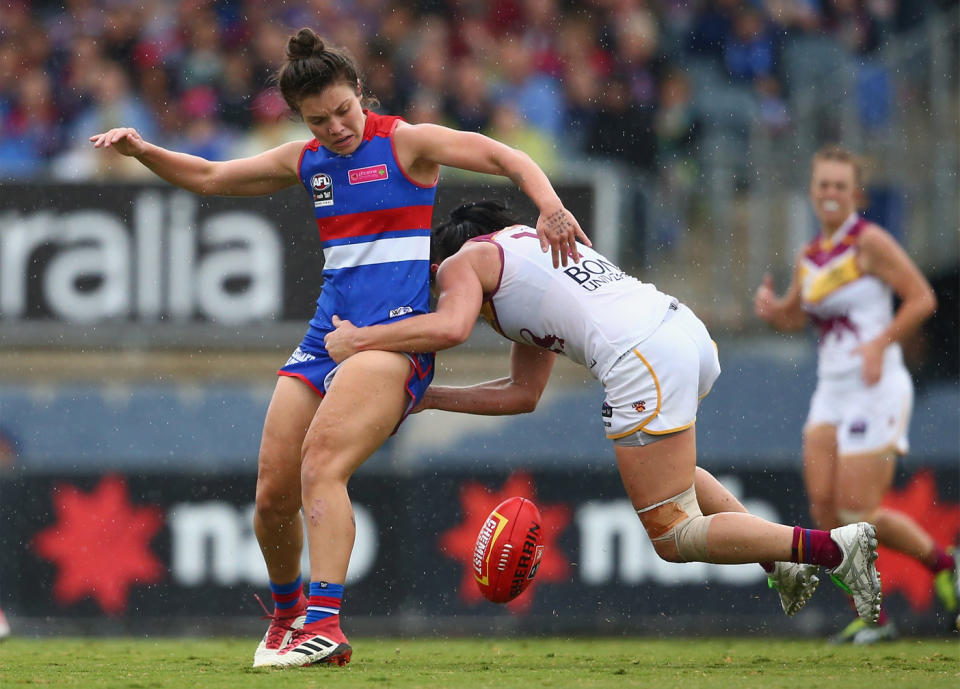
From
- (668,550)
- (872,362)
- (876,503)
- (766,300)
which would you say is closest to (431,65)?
(766,300)

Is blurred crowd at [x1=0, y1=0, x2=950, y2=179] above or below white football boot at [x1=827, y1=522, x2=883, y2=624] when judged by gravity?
above

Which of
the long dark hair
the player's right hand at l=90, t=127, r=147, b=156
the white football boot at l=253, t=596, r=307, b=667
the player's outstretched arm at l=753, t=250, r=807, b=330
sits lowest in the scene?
the white football boot at l=253, t=596, r=307, b=667

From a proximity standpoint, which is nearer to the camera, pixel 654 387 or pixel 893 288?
pixel 654 387

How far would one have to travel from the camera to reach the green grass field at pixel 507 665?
5.00m

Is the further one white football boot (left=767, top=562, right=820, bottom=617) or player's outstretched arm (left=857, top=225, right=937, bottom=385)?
player's outstretched arm (left=857, top=225, right=937, bottom=385)

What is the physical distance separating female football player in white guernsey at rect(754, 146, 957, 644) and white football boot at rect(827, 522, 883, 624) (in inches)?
97.8

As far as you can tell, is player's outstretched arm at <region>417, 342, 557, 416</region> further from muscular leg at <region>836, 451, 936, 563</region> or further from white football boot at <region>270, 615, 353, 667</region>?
muscular leg at <region>836, 451, 936, 563</region>

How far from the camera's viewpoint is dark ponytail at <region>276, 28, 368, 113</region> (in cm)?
528

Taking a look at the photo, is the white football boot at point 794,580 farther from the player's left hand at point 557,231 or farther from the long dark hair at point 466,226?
the long dark hair at point 466,226

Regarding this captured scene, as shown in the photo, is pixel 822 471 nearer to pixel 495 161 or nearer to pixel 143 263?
pixel 495 161

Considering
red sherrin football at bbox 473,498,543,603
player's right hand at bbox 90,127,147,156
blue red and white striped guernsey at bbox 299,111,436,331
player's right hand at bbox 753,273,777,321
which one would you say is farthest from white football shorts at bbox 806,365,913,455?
player's right hand at bbox 90,127,147,156

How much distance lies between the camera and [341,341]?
5.46 metres

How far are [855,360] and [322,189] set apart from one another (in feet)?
12.8

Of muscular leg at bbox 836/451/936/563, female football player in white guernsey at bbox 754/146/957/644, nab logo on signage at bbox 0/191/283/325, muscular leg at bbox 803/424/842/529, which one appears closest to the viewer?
muscular leg at bbox 836/451/936/563
